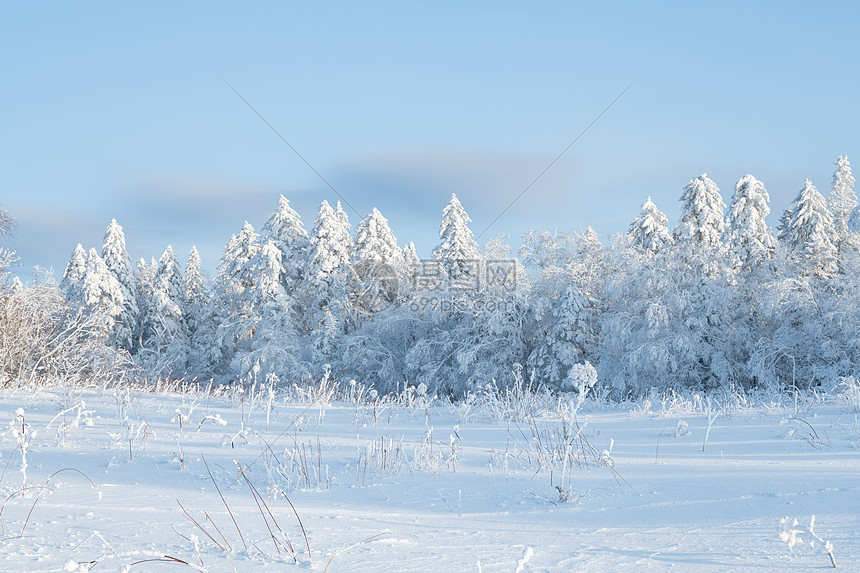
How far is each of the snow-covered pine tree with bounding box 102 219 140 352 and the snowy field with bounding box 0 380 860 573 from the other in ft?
116

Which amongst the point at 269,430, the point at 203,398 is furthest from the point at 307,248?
the point at 269,430

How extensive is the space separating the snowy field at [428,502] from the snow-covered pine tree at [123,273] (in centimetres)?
3539

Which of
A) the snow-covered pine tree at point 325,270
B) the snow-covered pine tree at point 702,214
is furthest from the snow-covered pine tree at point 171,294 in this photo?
the snow-covered pine tree at point 702,214

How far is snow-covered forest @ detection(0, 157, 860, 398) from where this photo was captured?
2334 centimetres

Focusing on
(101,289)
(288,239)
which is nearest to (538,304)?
(288,239)

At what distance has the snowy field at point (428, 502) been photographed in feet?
7.47

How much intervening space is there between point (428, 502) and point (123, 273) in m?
41.7

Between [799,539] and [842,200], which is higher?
[842,200]

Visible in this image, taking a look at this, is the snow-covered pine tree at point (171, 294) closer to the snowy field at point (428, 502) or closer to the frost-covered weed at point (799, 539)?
the snowy field at point (428, 502)

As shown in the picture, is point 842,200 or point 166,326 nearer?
point 842,200

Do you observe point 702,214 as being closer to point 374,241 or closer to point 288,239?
point 374,241

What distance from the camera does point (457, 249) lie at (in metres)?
30.3

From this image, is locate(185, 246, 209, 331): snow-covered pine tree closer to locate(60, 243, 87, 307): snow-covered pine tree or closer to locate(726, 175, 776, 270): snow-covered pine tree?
locate(60, 243, 87, 307): snow-covered pine tree

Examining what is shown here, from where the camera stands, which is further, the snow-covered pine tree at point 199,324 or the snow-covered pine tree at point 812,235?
the snow-covered pine tree at point 199,324
